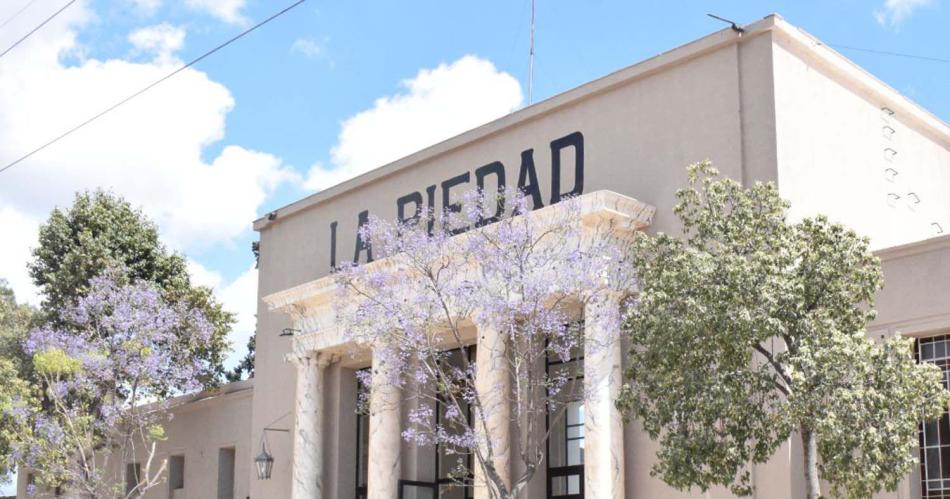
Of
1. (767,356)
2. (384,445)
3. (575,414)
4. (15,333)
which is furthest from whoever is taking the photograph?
(15,333)

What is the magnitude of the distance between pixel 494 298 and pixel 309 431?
8.61 m

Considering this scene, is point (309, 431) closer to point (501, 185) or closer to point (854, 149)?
point (501, 185)

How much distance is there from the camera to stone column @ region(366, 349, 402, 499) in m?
23.1

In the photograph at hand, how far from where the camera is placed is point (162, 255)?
33.6m

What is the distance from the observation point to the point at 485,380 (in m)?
21.0

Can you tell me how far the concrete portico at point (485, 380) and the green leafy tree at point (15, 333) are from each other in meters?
9.95

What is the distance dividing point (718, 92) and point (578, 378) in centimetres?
542

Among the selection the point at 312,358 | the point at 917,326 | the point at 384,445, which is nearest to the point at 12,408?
the point at 312,358

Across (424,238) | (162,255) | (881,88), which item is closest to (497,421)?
(424,238)

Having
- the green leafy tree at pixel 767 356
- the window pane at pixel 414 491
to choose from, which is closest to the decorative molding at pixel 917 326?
the green leafy tree at pixel 767 356

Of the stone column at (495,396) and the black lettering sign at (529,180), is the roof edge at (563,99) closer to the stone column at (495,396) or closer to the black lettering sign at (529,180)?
the black lettering sign at (529,180)

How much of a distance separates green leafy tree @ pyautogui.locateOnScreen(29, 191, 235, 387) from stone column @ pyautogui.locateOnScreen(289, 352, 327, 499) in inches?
278

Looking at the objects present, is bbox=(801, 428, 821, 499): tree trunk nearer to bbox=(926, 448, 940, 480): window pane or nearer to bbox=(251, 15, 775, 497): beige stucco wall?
bbox=(926, 448, 940, 480): window pane

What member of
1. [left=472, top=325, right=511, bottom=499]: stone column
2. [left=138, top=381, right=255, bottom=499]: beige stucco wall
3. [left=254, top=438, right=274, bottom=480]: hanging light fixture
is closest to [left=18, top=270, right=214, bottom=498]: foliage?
[left=254, top=438, right=274, bottom=480]: hanging light fixture
